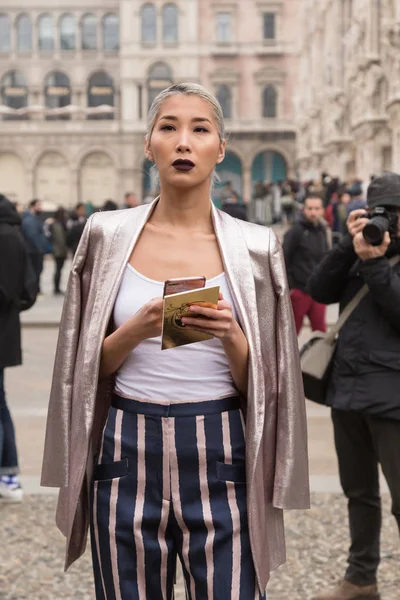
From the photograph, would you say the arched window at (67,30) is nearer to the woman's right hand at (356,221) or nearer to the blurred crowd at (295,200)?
the blurred crowd at (295,200)

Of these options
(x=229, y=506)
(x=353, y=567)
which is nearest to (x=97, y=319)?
(x=229, y=506)

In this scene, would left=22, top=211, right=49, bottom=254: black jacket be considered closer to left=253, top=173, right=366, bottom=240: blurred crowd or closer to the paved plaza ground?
left=253, top=173, right=366, bottom=240: blurred crowd

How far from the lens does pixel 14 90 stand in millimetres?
60125

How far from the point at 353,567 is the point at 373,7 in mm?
26256

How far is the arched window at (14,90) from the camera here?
60125 millimetres

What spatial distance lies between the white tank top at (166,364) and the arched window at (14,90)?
60.1 metres

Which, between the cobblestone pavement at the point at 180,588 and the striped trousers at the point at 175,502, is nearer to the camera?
the striped trousers at the point at 175,502

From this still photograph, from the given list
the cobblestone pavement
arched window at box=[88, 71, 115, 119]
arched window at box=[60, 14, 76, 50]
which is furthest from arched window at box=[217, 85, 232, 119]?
the cobblestone pavement

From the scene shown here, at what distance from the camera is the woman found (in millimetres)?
2268

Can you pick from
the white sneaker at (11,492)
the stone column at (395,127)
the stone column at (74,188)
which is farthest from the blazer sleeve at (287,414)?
the stone column at (74,188)

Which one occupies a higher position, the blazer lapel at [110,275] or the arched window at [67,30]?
the arched window at [67,30]

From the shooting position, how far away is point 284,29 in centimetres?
5631

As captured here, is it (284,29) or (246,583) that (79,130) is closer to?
(284,29)

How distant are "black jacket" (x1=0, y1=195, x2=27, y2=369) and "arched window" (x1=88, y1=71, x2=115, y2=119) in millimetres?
54319
